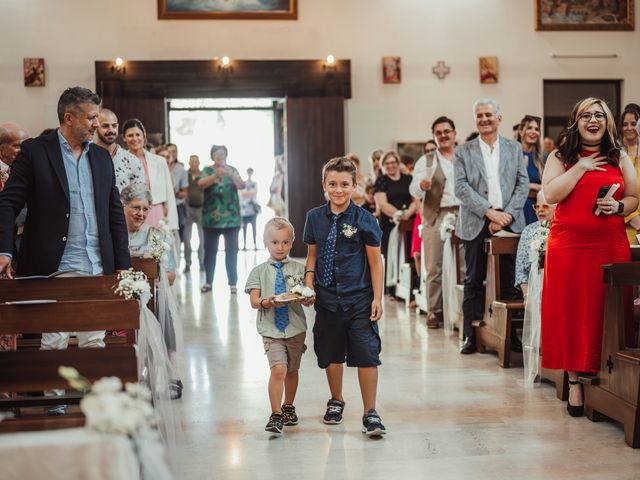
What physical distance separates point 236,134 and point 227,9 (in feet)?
11.2

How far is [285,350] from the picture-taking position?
15.3ft

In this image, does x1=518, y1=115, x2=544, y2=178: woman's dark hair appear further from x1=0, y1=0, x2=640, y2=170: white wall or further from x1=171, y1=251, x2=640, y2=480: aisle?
x1=0, y1=0, x2=640, y2=170: white wall

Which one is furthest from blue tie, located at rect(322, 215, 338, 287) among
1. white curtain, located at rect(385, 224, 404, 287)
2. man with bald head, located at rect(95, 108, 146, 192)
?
white curtain, located at rect(385, 224, 404, 287)

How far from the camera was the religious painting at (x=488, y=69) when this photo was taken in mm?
16203

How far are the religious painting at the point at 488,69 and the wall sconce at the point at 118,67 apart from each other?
6622 mm

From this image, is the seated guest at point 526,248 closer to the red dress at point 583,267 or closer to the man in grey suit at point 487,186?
the man in grey suit at point 487,186

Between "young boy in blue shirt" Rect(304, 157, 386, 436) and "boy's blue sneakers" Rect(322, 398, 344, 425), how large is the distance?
0.21 m

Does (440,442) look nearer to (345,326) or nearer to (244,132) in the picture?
(345,326)

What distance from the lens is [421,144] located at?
16.2m

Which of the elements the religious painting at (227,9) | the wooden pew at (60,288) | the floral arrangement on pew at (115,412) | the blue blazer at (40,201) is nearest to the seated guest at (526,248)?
the wooden pew at (60,288)

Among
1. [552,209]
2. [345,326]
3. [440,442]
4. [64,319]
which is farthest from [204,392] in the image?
[552,209]

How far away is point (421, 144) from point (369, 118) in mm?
1103

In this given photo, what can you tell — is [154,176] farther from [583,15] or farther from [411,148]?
[583,15]

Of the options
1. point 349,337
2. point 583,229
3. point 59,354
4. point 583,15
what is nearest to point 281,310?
point 349,337
